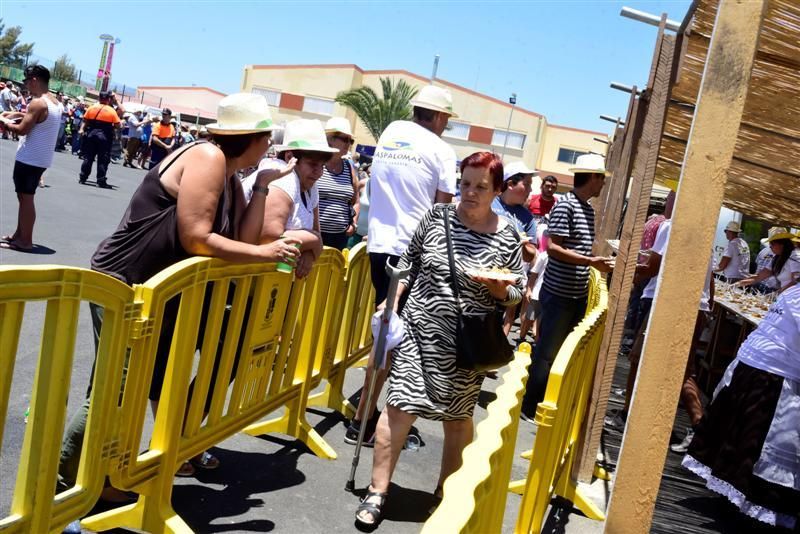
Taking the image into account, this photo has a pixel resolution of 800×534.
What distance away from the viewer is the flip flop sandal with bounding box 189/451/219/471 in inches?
187

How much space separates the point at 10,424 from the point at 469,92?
3051 inches

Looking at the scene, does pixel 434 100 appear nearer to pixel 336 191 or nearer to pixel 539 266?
pixel 336 191

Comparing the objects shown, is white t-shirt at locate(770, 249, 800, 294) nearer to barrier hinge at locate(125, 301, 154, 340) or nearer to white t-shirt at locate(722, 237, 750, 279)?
white t-shirt at locate(722, 237, 750, 279)

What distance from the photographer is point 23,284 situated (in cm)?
263

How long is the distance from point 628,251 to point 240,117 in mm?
2657

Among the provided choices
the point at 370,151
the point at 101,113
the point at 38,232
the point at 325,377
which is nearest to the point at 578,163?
the point at 325,377

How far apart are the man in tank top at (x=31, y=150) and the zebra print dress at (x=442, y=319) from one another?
6.58 meters

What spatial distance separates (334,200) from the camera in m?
8.35

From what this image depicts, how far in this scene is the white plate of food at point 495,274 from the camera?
4289 millimetres

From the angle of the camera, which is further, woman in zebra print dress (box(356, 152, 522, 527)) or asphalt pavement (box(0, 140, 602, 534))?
woman in zebra print dress (box(356, 152, 522, 527))

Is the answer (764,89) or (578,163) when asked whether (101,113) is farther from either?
(764,89)

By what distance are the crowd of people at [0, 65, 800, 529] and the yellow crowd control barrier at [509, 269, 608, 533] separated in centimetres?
52

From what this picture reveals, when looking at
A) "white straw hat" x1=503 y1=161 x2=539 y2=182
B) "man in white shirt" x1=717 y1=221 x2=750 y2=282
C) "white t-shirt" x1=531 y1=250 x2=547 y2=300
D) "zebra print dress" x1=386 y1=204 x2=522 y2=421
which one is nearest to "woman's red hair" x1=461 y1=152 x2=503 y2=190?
"zebra print dress" x1=386 y1=204 x2=522 y2=421

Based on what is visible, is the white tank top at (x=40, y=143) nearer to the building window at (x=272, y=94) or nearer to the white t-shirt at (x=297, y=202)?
the white t-shirt at (x=297, y=202)
